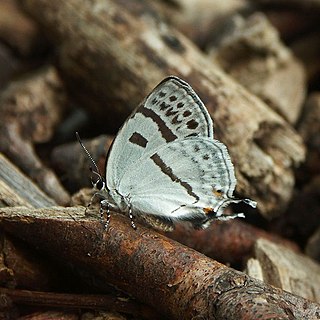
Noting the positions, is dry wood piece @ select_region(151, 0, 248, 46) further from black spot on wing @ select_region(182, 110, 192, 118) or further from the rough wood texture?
black spot on wing @ select_region(182, 110, 192, 118)

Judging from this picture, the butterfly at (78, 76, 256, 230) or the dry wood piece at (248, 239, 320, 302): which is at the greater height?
the butterfly at (78, 76, 256, 230)

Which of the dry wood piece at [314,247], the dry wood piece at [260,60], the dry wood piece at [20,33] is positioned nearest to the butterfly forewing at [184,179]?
the dry wood piece at [314,247]

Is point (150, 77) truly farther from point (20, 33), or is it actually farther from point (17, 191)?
point (20, 33)

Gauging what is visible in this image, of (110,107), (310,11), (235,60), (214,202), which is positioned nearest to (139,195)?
(214,202)

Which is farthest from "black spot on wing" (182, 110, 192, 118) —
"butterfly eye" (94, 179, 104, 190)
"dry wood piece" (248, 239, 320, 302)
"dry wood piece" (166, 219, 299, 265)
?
"dry wood piece" (248, 239, 320, 302)

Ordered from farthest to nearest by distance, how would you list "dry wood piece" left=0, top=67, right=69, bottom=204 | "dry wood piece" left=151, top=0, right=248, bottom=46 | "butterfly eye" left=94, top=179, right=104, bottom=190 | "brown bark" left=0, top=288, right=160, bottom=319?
"dry wood piece" left=151, top=0, right=248, bottom=46
"dry wood piece" left=0, top=67, right=69, bottom=204
"butterfly eye" left=94, top=179, right=104, bottom=190
"brown bark" left=0, top=288, right=160, bottom=319

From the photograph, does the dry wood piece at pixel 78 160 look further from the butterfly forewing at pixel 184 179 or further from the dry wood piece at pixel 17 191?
the butterfly forewing at pixel 184 179
